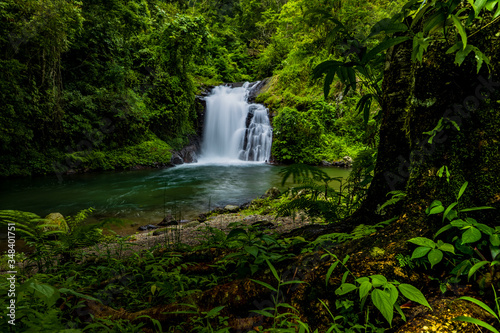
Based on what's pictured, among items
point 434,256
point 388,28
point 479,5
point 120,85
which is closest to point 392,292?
point 434,256

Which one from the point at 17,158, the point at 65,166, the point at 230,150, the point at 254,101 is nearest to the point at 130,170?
the point at 65,166

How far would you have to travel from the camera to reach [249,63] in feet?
91.7

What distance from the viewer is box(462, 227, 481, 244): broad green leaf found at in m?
0.94

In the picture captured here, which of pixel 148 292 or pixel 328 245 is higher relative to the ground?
pixel 328 245

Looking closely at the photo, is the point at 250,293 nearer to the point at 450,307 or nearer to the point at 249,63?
the point at 450,307

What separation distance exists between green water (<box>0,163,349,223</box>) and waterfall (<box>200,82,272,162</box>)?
4539mm

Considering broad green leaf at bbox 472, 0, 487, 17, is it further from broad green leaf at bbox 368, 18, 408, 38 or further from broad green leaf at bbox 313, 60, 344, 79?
broad green leaf at bbox 313, 60, 344, 79

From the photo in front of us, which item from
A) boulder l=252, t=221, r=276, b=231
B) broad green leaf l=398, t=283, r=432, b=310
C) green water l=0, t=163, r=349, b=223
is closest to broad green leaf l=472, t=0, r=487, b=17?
broad green leaf l=398, t=283, r=432, b=310

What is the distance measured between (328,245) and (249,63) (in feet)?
96.2

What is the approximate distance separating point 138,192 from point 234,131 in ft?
34.3

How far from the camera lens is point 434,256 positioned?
981 mm

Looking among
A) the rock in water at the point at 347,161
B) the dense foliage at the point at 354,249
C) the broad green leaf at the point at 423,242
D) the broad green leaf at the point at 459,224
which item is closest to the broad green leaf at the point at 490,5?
the dense foliage at the point at 354,249

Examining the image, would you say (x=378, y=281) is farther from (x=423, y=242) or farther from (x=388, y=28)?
(x=388, y=28)

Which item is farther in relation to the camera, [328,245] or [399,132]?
[399,132]
